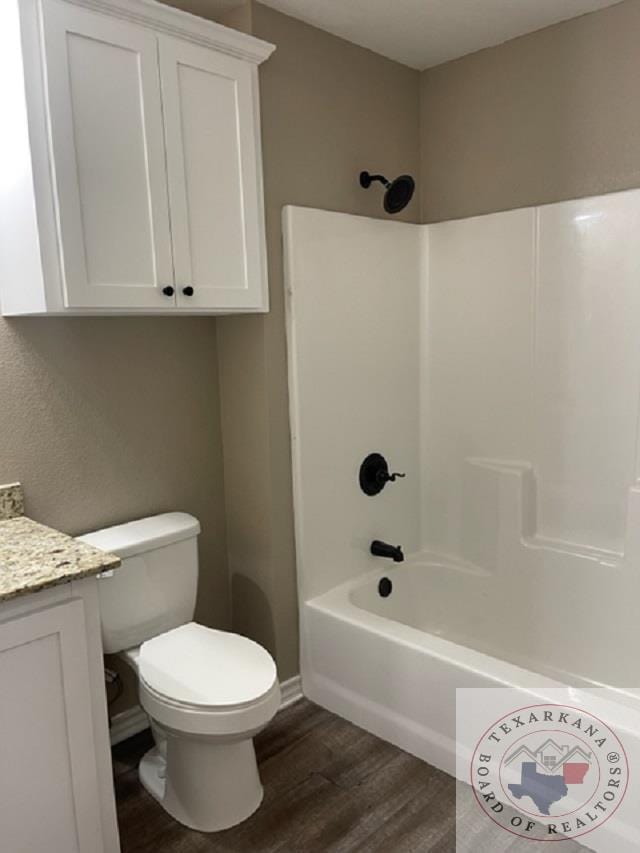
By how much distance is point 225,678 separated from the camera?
1.78 metres

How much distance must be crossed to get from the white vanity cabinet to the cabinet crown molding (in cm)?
140

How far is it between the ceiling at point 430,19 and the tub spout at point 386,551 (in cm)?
184

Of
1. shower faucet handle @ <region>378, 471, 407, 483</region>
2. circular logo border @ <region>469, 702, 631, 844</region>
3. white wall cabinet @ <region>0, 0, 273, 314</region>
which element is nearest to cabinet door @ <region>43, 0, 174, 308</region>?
white wall cabinet @ <region>0, 0, 273, 314</region>

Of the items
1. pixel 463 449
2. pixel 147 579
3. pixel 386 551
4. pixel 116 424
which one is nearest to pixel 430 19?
pixel 463 449

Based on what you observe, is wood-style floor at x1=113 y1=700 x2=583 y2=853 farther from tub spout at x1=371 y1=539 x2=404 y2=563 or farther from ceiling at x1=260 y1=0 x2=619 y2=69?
ceiling at x1=260 y1=0 x2=619 y2=69

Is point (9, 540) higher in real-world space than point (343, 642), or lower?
higher

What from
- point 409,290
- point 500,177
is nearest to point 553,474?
point 409,290

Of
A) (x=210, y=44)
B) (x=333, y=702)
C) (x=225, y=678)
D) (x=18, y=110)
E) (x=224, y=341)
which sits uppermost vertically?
(x=210, y=44)

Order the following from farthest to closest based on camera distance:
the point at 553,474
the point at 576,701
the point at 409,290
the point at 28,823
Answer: the point at 409,290 → the point at 553,474 → the point at 576,701 → the point at 28,823

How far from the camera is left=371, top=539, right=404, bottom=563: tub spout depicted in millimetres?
2514

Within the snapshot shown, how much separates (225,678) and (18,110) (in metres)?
1.51

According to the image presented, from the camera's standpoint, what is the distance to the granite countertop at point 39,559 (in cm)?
137

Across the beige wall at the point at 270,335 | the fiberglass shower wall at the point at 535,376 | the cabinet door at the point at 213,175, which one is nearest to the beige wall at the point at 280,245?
the beige wall at the point at 270,335

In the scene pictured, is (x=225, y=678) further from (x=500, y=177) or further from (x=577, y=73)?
(x=577, y=73)
